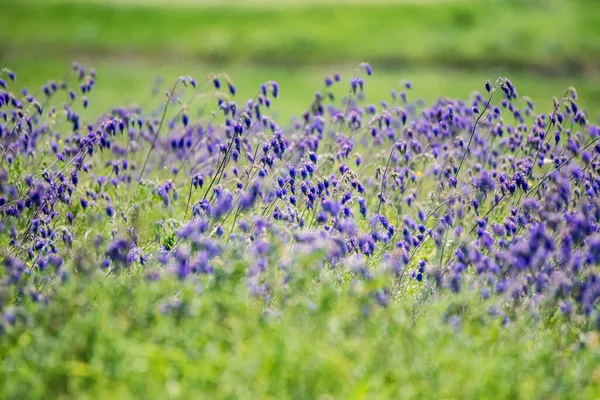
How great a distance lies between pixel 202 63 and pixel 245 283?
702 inches

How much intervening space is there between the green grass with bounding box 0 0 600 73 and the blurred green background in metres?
0.05

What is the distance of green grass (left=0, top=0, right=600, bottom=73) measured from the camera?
68.8ft

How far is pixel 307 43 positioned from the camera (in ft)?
71.1

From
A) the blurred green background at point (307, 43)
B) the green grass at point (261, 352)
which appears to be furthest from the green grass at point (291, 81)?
the green grass at point (261, 352)

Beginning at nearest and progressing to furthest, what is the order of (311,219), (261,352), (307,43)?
1. (261,352)
2. (311,219)
3. (307,43)

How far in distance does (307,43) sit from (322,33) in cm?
139

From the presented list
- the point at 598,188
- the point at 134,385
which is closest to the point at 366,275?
the point at 134,385

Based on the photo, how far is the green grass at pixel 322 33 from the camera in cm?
2098

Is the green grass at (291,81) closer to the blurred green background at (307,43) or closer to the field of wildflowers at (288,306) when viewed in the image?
the blurred green background at (307,43)

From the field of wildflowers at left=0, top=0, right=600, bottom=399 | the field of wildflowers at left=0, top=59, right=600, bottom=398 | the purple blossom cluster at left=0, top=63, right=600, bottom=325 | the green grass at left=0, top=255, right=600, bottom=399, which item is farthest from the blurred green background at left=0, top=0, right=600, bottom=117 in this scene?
the green grass at left=0, top=255, right=600, bottom=399

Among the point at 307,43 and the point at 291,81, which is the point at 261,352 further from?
the point at 307,43

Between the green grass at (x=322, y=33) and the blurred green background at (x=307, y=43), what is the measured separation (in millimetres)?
46

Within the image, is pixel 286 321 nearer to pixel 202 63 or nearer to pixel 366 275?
pixel 366 275

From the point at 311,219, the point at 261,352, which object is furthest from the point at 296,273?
A: the point at 311,219
